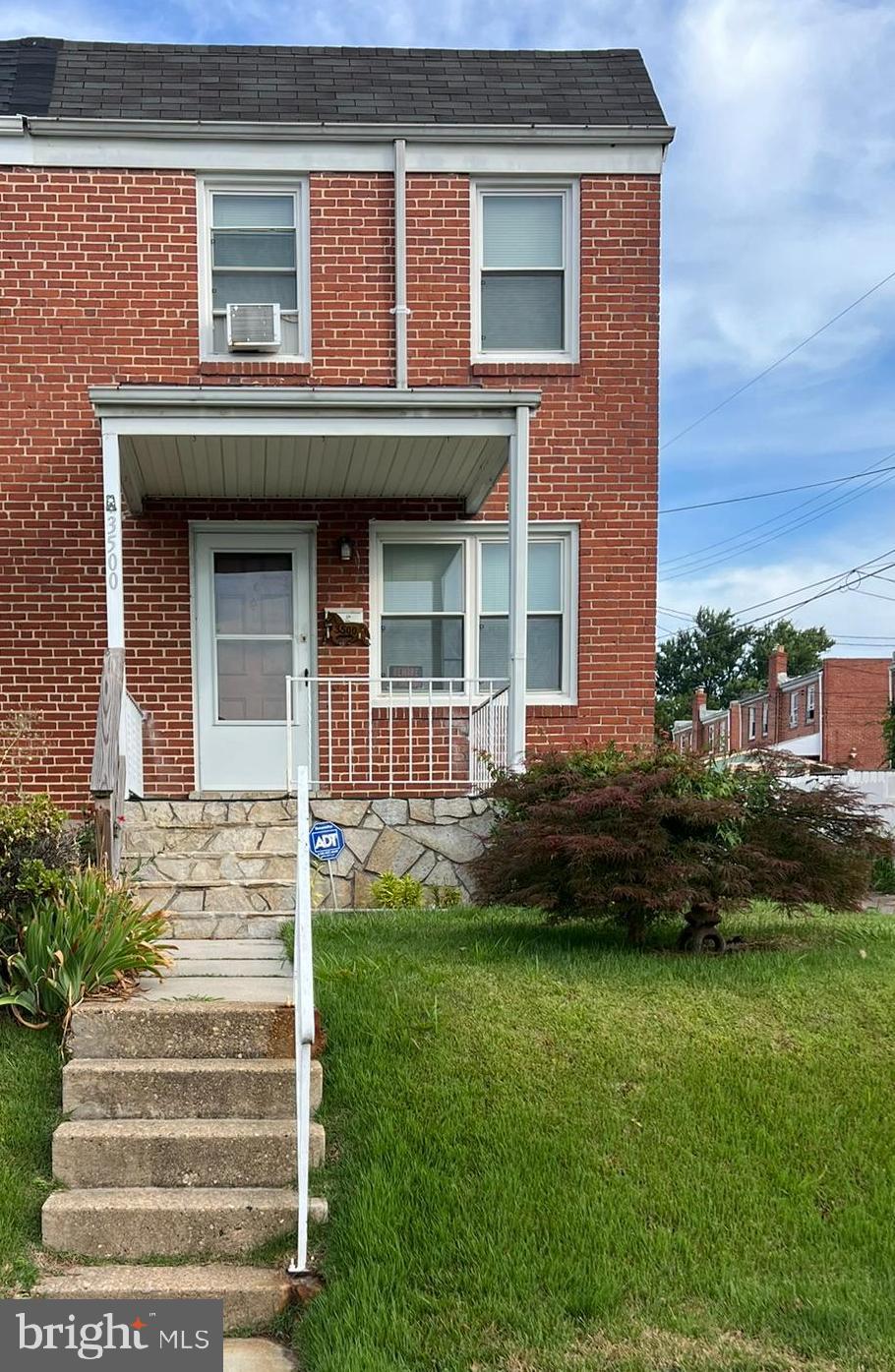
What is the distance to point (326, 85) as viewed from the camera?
34.7 ft

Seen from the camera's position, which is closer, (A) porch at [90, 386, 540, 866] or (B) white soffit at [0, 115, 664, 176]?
(A) porch at [90, 386, 540, 866]

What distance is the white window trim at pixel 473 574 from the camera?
33.3ft

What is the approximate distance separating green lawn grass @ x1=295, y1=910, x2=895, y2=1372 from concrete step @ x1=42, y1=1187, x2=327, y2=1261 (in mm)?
227

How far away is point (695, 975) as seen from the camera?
5.86m

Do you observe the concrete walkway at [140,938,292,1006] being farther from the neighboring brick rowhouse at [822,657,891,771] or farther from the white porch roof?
the neighboring brick rowhouse at [822,657,891,771]

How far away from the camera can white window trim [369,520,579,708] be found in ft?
33.3

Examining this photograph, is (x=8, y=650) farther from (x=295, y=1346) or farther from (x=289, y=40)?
(x=295, y=1346)

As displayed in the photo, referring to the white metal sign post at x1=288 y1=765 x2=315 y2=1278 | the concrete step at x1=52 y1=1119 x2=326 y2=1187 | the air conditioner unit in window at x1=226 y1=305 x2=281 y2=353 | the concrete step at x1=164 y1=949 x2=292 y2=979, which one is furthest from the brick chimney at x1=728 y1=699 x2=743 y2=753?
the white metal sign post at x1=288 y1=765 x2=315 y2=1278

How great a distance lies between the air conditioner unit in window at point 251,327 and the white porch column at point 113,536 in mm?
2071

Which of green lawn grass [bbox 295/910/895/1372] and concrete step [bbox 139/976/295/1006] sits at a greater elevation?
concrete step [bbox 139/976/295/1006]

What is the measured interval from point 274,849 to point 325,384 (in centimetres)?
409

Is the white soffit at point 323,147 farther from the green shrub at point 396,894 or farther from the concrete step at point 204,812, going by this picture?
the green shrub at point 396,894

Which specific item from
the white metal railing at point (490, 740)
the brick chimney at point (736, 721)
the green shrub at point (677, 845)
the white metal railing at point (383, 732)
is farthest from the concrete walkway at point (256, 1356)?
the brick chimney at point (736, 721)

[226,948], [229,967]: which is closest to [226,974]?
[229,967]
